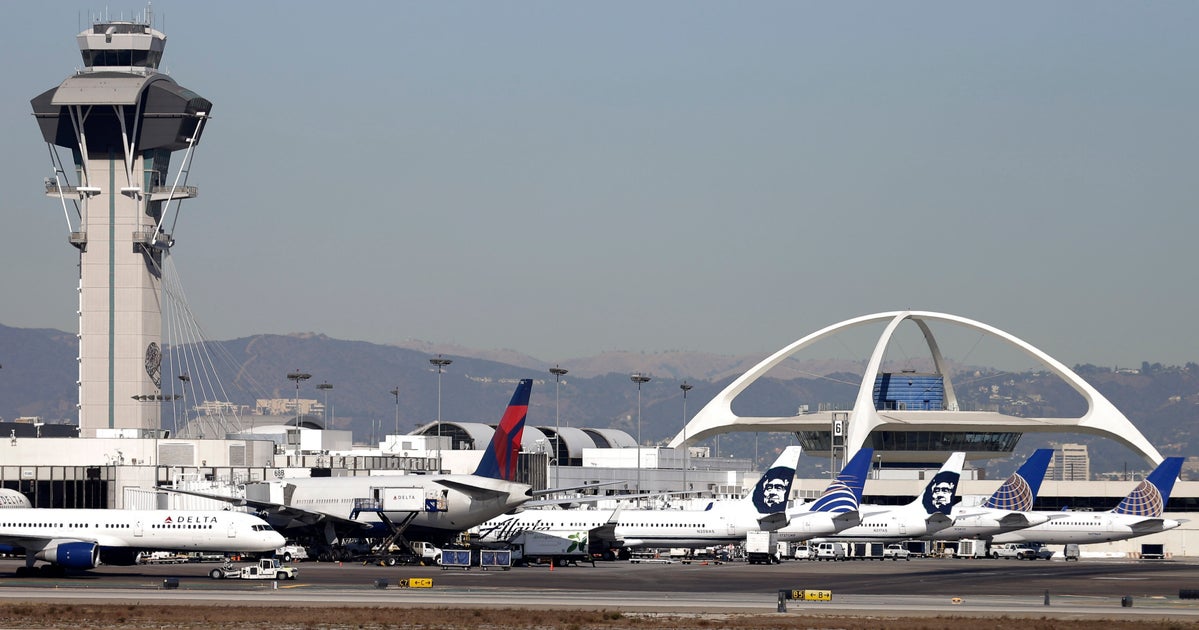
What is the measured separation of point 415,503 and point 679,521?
17.0m

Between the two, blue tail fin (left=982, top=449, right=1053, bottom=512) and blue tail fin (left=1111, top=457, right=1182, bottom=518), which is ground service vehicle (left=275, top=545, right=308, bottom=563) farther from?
blue tail fin (left=1111, top=457, right=1182, bottom=518)

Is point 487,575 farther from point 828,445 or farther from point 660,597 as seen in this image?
point 828,445

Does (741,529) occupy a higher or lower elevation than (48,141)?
lower

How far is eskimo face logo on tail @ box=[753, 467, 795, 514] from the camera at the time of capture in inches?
3789

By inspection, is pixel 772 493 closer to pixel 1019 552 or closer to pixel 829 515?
pixel 829 515

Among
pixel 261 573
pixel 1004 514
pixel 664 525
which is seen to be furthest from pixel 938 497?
pixel 261 573

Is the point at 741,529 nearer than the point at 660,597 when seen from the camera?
No

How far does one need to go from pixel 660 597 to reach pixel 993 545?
70.0 metres

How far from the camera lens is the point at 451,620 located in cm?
5059

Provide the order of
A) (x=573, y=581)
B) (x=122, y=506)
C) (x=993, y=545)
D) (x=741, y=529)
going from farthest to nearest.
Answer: (x=993, y=545), (x=122, y=506), (x=741, y=529), (x=573, y=581)

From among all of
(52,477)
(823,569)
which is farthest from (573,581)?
(52,477)

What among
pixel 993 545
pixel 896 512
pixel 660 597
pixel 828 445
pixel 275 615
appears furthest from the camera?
pixel 828 445

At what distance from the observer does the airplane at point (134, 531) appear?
7438cm

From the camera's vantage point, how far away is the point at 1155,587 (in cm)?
7344
